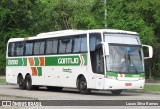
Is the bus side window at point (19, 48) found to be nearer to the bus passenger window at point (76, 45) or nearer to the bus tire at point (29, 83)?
the bus tire at point (29, 83)

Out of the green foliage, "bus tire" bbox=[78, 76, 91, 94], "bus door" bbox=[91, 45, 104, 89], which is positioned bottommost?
"bus tire" bbox=[78, 76, 91, 94]

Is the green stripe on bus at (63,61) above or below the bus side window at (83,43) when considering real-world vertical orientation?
below

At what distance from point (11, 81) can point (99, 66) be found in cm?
1114

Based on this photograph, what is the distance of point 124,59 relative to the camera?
25234 millimetres

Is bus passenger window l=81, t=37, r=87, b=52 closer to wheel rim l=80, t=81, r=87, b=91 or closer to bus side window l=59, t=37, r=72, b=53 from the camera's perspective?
bus side window l=59, t=37, r=72, b=53

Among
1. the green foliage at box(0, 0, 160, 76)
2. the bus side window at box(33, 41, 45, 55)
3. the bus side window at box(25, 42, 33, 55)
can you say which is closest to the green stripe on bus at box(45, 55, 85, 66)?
the bus side window at box(33, 41, 45, 55)

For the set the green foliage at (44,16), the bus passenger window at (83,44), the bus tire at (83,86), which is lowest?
the bus tire at (83,86)

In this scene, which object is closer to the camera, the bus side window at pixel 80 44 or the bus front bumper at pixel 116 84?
the bus front bumper at pixel 116 84

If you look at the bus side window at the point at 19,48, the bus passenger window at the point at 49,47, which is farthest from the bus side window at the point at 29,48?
the bus passenger window at the point at 49,47

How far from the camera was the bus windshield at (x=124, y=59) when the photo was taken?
25016 millimetres

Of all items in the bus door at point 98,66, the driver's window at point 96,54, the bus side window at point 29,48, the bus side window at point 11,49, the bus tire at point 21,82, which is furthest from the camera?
the bus side window at point 11,49

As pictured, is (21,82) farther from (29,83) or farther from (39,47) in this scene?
(39,47)

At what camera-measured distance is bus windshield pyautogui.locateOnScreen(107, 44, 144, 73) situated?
25.0 m

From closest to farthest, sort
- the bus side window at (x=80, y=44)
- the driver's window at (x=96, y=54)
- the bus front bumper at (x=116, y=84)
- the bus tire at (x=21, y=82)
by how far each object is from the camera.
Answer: the bus front bumper at (x=116, y=84)
the driver's window at (x=96, y=54)
the bus side window at (x=80, y=44)
the bus tire at (x=21, y=82)
